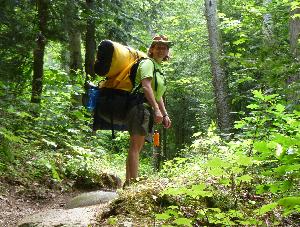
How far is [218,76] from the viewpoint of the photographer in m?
13.0

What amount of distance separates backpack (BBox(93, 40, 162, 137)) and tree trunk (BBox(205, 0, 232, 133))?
701 cm

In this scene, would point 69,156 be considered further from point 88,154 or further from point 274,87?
point 274,87

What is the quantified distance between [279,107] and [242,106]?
15.4m

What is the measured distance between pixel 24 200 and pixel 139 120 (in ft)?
8.50

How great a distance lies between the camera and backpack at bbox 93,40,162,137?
18.1 feet

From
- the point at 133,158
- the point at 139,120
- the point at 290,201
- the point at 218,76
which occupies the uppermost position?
the point at 218,76

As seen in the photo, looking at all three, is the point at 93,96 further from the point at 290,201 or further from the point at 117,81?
the point at 290,201

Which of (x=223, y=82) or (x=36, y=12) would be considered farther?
(x=223, y=82)

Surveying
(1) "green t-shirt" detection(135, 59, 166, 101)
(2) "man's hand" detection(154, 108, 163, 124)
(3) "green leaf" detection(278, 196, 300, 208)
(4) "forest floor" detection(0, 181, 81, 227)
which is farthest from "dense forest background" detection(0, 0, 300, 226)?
(1) "green t-shirt" detection(135, 59, 166, 101)

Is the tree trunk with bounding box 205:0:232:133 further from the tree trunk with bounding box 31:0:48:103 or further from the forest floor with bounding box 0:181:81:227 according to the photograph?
the forest floor with bounding box 0:181:81:227

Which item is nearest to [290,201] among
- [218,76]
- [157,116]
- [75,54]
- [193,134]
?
[157,116]

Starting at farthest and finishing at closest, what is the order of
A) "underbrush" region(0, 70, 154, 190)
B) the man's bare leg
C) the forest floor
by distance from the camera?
"underbrush" region(0, 70, 154, 190) → the forest floor → the man's bare leg

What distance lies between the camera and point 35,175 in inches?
298

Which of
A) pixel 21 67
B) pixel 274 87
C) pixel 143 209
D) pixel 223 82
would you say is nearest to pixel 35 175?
pixel 21 67
